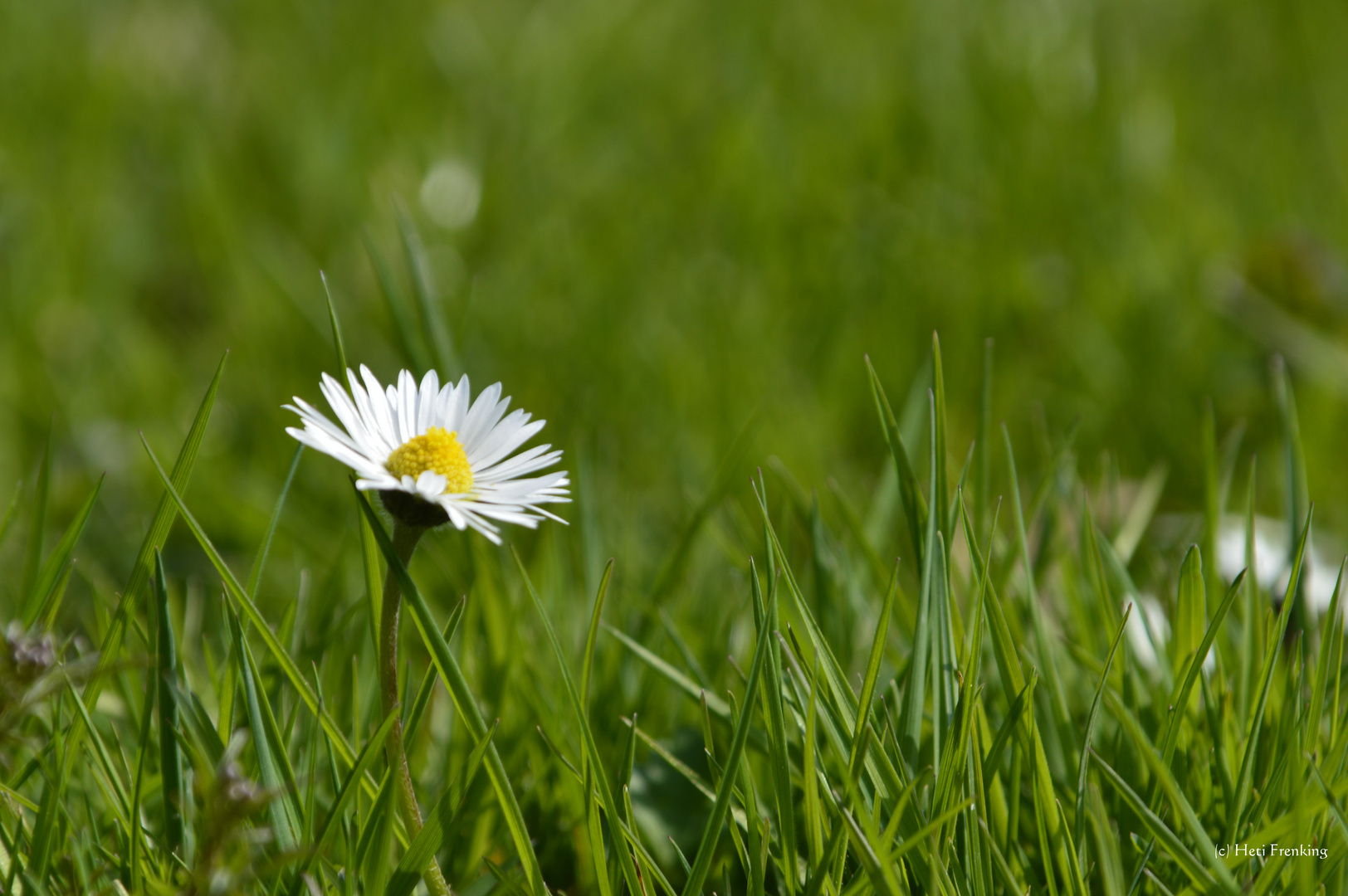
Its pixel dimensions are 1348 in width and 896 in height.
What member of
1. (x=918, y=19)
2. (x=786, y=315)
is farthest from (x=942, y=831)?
(x=918, y=19)

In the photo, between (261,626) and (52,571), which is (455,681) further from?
(52,571)

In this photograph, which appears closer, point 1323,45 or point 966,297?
point 966,297

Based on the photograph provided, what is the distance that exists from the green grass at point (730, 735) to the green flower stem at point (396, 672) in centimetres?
2

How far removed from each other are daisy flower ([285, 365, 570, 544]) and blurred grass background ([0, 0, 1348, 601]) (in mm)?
520

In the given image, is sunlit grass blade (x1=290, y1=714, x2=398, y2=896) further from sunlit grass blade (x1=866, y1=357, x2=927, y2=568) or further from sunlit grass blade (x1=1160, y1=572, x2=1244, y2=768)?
sunlit grass blade (x1=1160, y1=572, x2=1244, y2=768)

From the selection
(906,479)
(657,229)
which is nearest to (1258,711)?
(906,479)

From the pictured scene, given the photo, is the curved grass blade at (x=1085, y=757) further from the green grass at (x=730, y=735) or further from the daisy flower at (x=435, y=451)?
the daisy flower at (x=435, y=451)

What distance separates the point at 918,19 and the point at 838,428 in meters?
2.23

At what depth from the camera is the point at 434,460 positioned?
977 mm

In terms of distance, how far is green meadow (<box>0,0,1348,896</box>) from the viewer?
990 mm

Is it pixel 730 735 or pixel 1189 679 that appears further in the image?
pixel 730 735

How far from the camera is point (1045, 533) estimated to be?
57.8 inches

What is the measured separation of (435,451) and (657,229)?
196 centimetres

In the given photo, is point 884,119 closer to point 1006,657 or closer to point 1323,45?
point 1323,45
